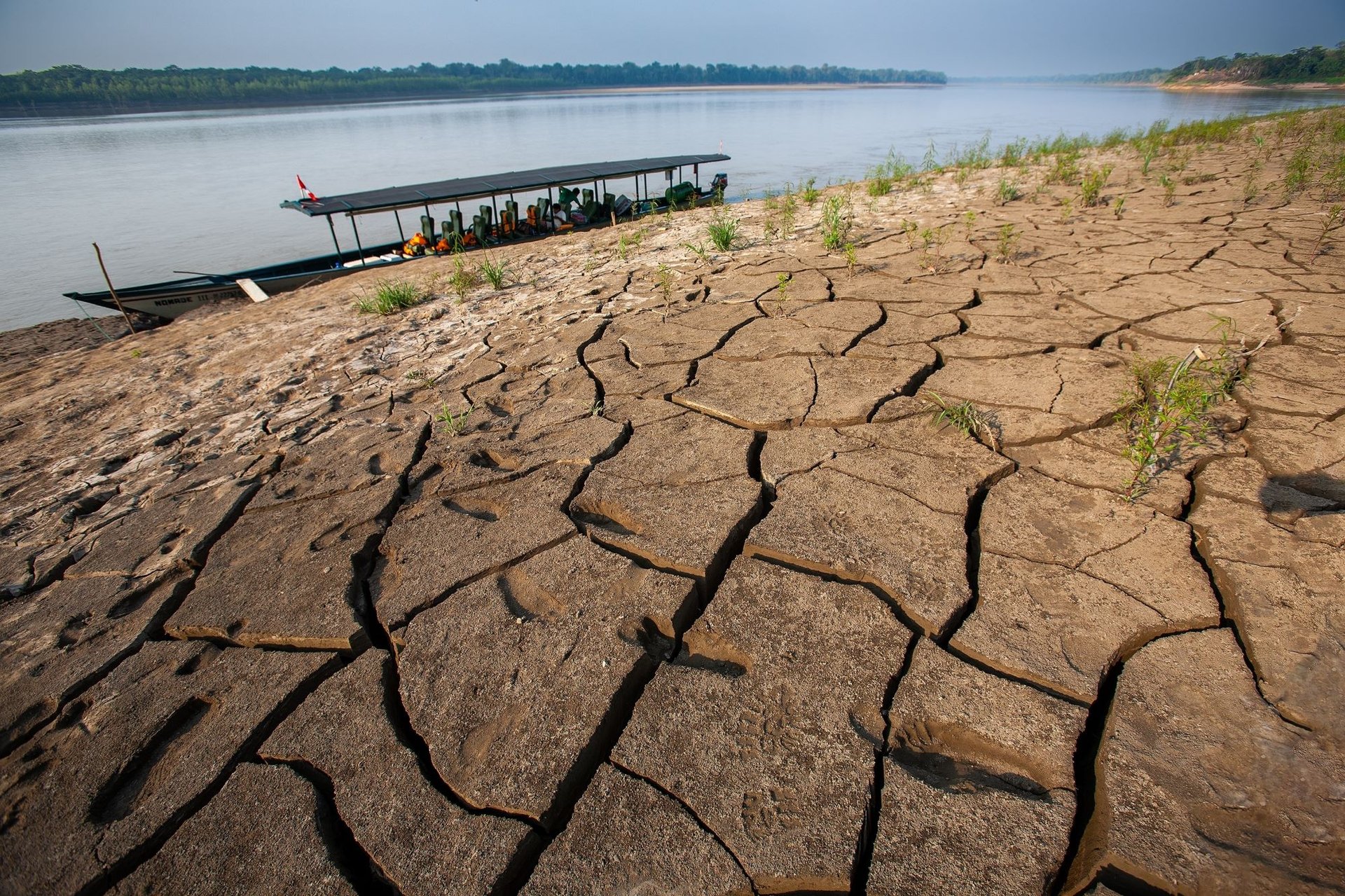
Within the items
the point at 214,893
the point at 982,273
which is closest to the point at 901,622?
the point at 214,893

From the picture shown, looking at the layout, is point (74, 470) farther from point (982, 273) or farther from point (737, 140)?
point (737, 140)

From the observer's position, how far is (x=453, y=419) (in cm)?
272

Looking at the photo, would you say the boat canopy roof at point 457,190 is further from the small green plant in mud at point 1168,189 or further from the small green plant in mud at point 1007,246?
the small green plant in mud at point 1168,189

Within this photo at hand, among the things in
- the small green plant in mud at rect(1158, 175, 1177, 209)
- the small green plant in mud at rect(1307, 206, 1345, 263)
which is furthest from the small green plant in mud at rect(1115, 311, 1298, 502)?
the small green plant in mud at rect(1158, 175, 1177, 209)

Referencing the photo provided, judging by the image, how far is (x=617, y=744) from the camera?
4.22 ft

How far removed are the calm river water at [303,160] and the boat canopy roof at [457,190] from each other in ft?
7.53

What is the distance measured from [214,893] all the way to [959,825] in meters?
1.36

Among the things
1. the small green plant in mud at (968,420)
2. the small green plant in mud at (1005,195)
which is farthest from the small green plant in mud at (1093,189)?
the small green plant in mud at (968,420)

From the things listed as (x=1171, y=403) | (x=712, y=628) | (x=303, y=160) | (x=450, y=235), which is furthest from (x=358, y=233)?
(x=303, y=160)

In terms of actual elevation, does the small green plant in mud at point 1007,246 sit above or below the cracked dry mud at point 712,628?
above

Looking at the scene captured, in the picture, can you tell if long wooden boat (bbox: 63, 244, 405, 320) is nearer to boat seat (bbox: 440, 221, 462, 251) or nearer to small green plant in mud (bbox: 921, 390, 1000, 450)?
boat seat (bbox: 440, 221, 462, 251)

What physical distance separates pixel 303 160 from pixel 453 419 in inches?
854

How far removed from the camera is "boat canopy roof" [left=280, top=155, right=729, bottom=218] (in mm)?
7750

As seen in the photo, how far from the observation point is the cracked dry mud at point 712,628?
44.1 inches
